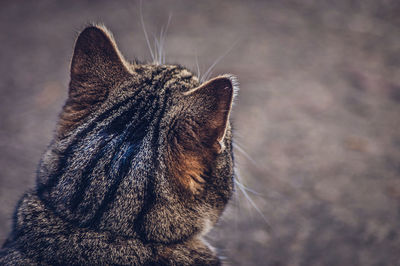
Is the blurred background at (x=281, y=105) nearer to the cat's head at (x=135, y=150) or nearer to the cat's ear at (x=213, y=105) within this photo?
the cat's head at (x=135, y=150)

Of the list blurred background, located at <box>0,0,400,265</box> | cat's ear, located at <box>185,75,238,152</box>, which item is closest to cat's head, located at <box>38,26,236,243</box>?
cat's ear, located at <box>185,75,238,152</box>

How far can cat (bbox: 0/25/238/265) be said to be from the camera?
5.29 ft

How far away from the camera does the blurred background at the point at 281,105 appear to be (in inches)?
127

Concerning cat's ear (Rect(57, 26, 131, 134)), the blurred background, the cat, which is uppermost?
the blurred background

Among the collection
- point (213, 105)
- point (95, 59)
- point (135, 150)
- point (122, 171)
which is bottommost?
point (122, 171)

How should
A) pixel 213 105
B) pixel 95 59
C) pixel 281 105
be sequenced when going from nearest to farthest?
pixel 213 105, pixel 95 59, pixel 281 105

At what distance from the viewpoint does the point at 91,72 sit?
189cm

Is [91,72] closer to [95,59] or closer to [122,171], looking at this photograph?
[95,59]

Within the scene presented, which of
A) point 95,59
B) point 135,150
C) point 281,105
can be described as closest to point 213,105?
point 135,150

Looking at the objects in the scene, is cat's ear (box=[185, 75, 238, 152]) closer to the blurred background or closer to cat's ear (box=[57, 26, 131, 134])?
cat's ear (box=[57, 26, 131, 134])

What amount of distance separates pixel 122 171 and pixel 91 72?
0.60m

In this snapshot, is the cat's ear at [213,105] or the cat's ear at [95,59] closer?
the cat's ear at [213,105]

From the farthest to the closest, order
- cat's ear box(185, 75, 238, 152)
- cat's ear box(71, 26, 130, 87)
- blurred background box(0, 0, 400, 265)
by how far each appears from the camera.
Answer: blurred background box(0, 0, 400, 265) < cat's ear box(71, 26, 130, 87) < cat's ear box(185, 75, 238, 152)

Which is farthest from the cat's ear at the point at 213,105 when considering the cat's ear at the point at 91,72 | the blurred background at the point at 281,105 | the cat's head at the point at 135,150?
the blurred background at the point at 281,105
